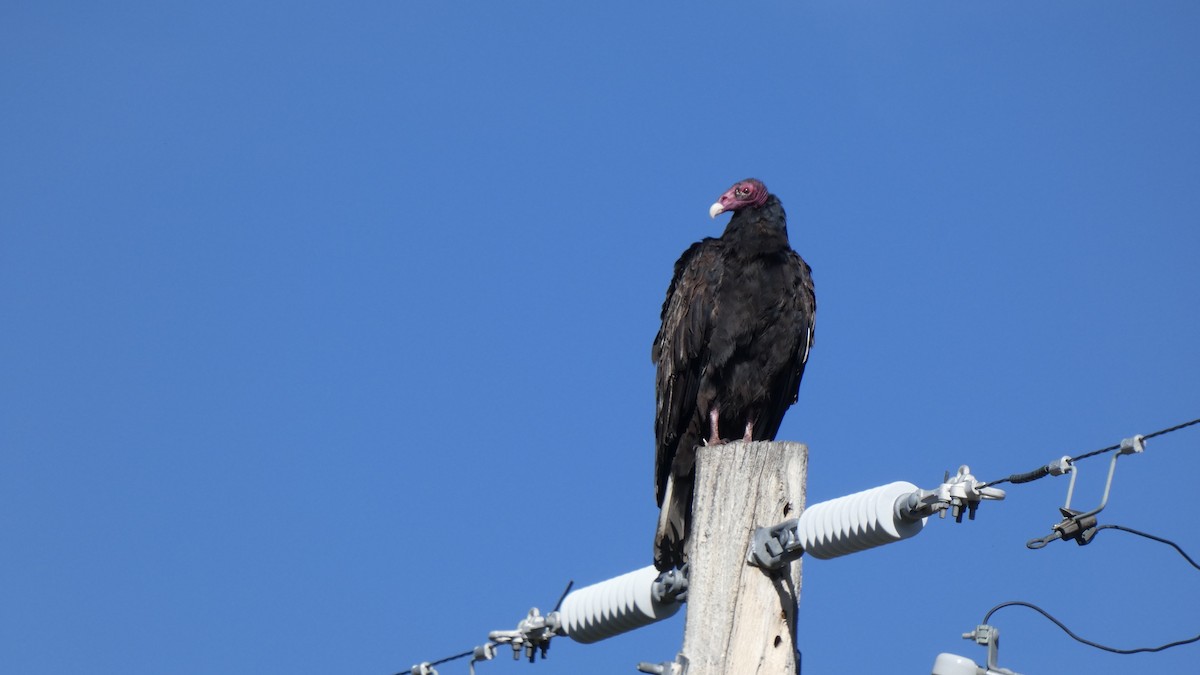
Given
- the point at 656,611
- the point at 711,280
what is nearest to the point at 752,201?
the point at 711,280

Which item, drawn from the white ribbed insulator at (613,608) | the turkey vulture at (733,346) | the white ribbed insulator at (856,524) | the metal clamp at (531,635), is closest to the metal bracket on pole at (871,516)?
the white ribbed insulator at (856,524)

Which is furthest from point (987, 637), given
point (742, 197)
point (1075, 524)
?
point (742, 197)

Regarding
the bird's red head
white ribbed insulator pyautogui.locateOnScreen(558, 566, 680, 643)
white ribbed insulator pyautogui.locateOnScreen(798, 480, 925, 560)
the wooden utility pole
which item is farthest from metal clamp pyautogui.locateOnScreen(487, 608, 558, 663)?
the bird's red head

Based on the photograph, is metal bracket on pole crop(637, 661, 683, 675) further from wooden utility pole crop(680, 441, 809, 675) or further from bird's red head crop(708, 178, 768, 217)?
bird's red head crop(708, 178, 768, 217)

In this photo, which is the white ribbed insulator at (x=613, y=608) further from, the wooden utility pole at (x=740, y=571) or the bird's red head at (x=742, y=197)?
the bird's red head at (x=742, y=197)

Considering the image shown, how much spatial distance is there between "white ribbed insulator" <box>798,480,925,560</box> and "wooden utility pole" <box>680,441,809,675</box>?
20 centimetres

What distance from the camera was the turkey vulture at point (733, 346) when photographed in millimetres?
5684

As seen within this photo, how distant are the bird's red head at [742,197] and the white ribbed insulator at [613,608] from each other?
2564 millimetres

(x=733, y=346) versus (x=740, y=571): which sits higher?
(x=733, y=346)

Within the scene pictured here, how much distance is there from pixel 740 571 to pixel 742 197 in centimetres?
311

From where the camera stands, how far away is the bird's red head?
20.7 feet

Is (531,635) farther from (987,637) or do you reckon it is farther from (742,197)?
(742,197)

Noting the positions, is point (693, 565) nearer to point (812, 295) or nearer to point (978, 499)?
point (978, 499)

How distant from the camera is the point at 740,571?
350 cm
